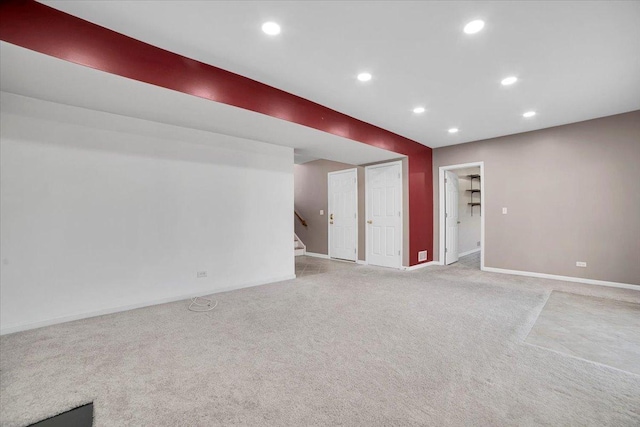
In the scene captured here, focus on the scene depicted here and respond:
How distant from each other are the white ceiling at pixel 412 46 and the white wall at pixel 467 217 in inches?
163

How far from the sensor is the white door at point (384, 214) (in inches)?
225

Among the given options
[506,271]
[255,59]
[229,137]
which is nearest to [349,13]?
[255,59]

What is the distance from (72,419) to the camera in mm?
1535

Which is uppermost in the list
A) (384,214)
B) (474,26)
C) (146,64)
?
(474,26)

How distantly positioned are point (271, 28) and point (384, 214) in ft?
14.4

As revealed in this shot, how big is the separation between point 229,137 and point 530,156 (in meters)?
5.30

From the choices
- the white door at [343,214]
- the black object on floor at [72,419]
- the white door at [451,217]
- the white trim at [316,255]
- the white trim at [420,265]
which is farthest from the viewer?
the white trim at [316,255]

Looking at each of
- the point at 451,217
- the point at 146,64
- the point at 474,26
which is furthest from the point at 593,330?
the point at 146,64

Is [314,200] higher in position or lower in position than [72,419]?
higher

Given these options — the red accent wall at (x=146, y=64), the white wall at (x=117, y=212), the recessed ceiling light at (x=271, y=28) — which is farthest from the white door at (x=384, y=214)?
the recessed ceiling light at (x=271, y=28)

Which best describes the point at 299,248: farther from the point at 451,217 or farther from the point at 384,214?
the point at 451,217

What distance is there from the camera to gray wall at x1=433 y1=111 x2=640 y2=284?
13.5ft

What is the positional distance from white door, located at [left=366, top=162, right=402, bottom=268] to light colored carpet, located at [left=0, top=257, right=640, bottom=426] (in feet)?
8.11

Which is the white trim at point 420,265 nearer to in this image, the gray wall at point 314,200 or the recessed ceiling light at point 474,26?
the gray wall at point 314,200
